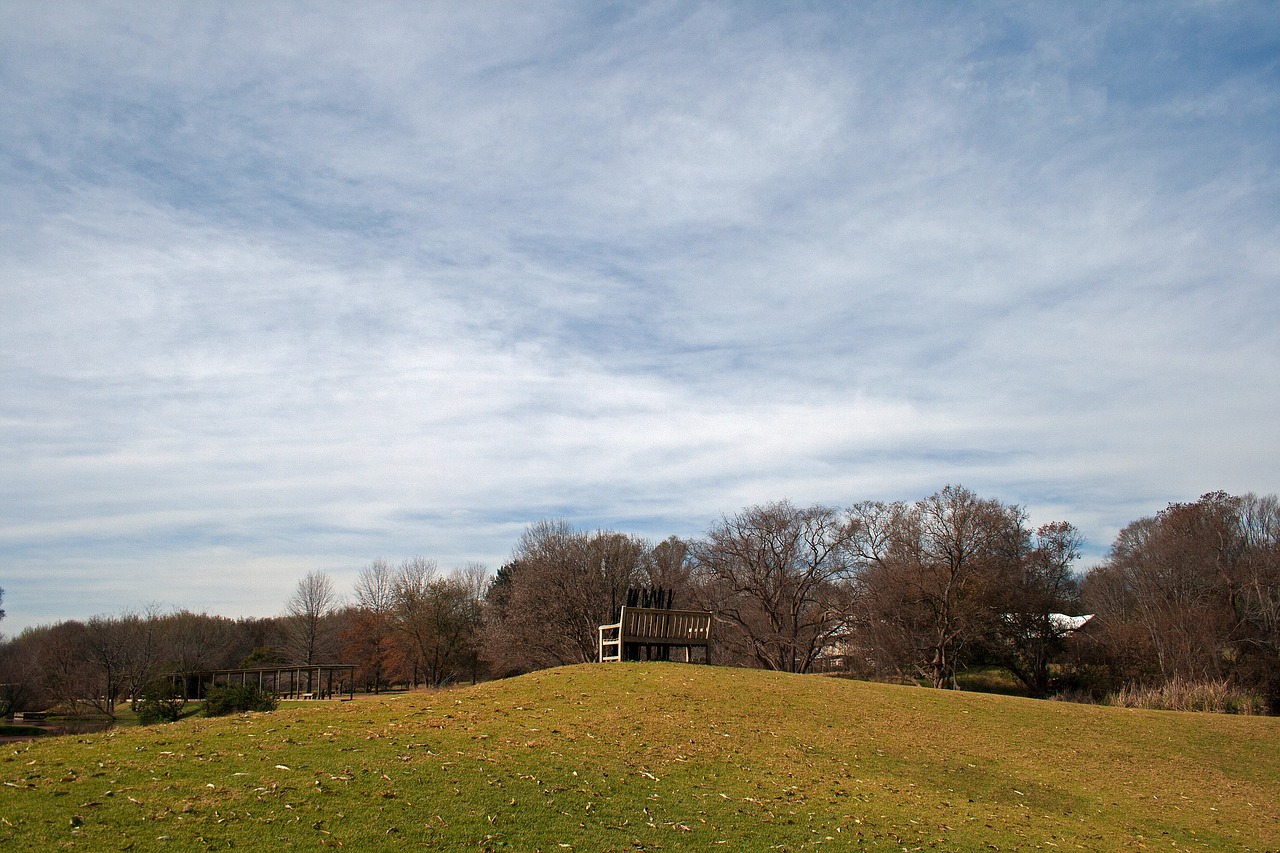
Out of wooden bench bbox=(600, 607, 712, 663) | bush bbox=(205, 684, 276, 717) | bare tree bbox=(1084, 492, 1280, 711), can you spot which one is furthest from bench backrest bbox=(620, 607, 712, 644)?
bare tree bbox=(1084, 492, 1280, 711)

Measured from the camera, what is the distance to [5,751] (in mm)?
9430

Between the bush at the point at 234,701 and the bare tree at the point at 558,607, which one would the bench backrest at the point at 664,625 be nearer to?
the bush at the point at 234,701

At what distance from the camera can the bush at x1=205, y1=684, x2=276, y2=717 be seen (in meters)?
14.6

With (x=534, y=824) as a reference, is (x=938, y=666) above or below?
below

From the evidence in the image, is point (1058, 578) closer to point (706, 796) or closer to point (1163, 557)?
point (1163, 557)

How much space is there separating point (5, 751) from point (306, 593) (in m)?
64.2

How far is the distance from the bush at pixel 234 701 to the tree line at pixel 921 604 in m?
21.5

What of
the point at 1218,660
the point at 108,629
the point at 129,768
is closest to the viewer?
the point at 129,768

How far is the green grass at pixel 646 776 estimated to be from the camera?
7.57 metres

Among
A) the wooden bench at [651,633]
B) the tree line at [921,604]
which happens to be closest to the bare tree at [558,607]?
the tree line at [921,604]

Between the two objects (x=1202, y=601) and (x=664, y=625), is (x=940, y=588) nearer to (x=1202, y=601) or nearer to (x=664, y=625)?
(x=1202, y=601)

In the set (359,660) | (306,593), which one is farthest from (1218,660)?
(306,593)

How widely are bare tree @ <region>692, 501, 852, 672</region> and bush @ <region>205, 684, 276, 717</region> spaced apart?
99.5ft

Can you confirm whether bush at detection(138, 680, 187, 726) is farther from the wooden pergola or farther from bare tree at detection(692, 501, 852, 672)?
bare tree at detection(692, 501, 852, 672)
